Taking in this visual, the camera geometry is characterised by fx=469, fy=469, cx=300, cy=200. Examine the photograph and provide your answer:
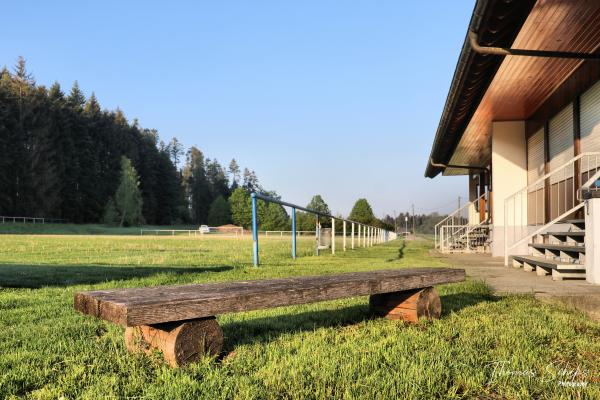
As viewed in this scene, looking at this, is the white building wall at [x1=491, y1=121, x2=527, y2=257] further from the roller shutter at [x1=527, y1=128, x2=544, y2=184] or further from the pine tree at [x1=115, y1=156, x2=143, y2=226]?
the pine tree at [x1=115, y1=156, x2=143, y2=226]

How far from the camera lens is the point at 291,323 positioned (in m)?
3.71

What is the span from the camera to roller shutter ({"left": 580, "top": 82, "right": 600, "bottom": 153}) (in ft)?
25.7

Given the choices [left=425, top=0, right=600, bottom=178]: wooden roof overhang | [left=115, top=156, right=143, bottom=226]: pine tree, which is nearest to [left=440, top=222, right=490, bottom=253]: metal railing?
[left=425, top=0, right=600, bottom=178]: wooden roof overhang

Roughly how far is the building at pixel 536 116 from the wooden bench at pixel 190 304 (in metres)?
3.50

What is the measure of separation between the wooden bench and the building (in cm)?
350

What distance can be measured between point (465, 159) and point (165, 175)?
7676 cm

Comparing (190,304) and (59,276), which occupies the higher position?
(190,304)

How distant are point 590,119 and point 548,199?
2729 mm

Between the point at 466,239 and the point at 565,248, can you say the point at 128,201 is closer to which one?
the point at 466,239

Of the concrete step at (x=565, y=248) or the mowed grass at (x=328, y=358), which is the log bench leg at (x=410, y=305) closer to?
the mowed grass at (x=328, y=358)

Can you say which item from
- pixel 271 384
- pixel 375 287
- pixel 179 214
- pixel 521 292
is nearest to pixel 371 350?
pixel 375 287

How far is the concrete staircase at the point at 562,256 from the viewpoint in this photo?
248 inches

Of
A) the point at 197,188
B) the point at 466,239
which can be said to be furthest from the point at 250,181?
the point at 466,239

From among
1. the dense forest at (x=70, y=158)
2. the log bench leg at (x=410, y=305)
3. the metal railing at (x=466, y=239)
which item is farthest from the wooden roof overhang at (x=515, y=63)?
the dense forest at (x=70, y=158)
